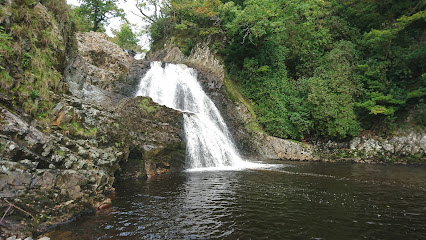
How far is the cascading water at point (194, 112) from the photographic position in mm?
13312

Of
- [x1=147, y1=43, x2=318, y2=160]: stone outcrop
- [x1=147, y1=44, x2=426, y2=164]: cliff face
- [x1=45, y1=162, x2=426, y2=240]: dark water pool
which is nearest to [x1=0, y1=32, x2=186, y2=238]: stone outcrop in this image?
[x1=45, y1=162, x2=426, y2=240]: dark water pool

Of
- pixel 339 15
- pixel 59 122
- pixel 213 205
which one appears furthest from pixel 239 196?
pixel 339 15

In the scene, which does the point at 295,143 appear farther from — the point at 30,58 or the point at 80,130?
the point at 30,58

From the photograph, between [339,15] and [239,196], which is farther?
[339,15]

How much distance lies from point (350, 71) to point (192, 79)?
13269 mm

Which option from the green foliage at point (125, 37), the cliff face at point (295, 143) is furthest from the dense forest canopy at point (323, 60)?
the green foliage at point (125, 37)

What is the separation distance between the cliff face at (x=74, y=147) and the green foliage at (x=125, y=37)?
1348 inches

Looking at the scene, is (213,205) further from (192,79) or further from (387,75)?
(387,75)

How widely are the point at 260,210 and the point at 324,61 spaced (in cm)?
1807

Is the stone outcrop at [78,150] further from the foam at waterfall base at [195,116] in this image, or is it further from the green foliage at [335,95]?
the green foliage at [335,95]

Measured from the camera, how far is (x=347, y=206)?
6.22 meters

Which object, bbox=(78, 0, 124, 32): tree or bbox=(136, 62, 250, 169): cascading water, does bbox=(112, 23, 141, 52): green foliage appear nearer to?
bbox=(78, 0, 124, 32): tree

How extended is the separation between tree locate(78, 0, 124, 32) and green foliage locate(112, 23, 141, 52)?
18855 millimetres

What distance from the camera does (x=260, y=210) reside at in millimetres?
5957
